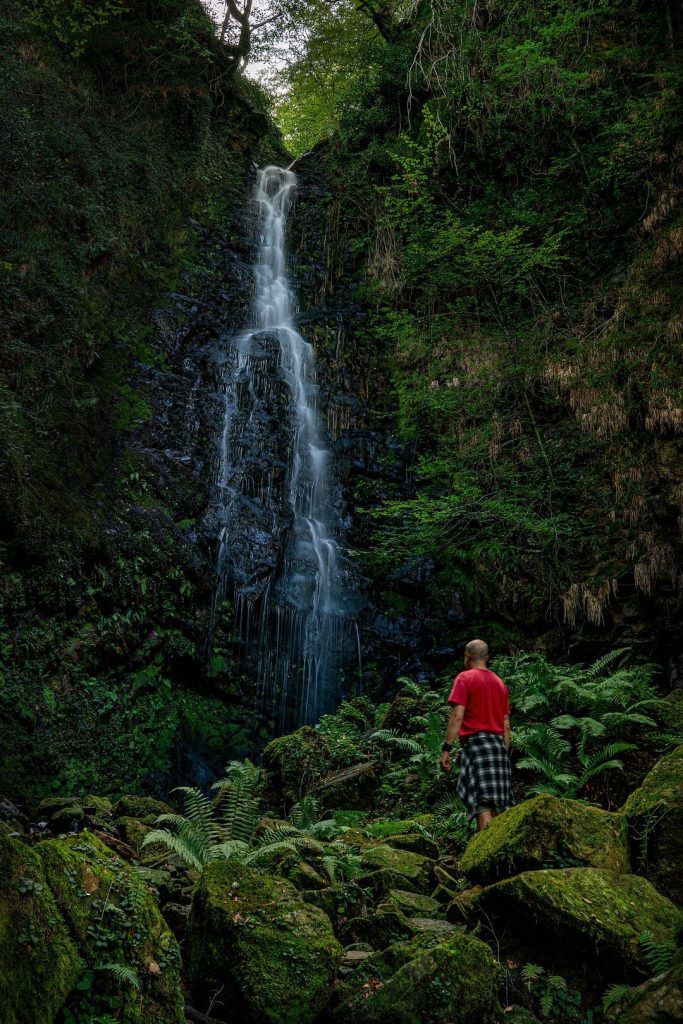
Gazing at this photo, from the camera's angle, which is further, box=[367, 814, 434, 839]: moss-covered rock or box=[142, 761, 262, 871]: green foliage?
box=[367, 814, 434, 839]: moss-covered rock

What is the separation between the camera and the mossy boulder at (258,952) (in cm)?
272

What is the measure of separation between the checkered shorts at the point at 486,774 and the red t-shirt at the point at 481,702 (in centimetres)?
7

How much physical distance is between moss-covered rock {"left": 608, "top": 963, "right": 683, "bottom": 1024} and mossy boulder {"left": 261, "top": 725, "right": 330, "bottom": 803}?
16.6 feet

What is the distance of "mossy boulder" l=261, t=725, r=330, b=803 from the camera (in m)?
7.23

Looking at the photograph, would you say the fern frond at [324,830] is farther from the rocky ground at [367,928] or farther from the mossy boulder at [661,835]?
the mossy boulder at [661,835]

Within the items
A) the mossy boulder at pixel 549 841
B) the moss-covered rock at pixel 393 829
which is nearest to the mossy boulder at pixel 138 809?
the moss-covered rock at pixel 393 829

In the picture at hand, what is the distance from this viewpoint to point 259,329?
14.9 metres

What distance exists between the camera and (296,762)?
7414mm

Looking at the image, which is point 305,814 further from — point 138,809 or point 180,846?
point 180,846

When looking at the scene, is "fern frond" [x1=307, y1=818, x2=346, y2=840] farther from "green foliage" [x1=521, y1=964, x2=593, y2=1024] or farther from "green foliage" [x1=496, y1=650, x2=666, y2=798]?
"green foliage" [x1=521, y1=964, x2=593, y2=1024]

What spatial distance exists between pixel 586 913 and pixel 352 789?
420 cm

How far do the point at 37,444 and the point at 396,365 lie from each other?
27.2ft

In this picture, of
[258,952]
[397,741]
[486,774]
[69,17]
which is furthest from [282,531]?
[69,17]

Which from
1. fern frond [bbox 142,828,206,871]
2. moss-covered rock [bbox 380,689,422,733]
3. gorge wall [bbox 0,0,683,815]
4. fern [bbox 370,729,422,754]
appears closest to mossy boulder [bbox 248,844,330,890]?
fern frond [bbox 142,828,206,871]
